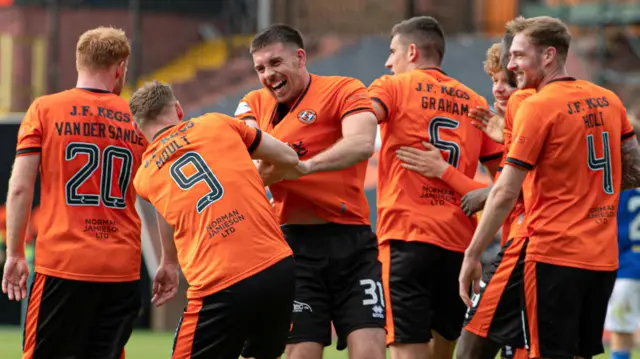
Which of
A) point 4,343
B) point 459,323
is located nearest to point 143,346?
point 4,343

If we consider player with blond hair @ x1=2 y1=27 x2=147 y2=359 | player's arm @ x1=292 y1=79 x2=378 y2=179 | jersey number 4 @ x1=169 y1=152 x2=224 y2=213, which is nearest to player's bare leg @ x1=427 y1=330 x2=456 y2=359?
player's arm @ x1=292 y1=79 x2=378 y2=179

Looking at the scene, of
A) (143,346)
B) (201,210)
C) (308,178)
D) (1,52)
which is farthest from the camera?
(1,52)

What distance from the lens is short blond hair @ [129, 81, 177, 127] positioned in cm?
575

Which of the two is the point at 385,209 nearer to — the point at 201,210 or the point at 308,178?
the point at 308,178

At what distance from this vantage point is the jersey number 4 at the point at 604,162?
5.93 metres

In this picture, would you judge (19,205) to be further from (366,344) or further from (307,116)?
(366,344)

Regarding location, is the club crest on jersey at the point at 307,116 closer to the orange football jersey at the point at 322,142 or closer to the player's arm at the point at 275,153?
the orange football jersey at the point at 322,142

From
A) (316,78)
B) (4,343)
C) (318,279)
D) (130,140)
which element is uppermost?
(316,78)

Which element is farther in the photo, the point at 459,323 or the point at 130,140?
the point at 459,323

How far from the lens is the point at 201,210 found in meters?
5.38

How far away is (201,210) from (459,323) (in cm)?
246

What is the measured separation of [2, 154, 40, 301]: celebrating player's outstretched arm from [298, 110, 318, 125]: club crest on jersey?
1.49 m

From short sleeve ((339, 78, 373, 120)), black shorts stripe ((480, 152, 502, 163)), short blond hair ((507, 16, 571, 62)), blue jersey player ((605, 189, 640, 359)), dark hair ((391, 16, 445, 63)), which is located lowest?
blue jersey player ((605, 189, 640, 359))

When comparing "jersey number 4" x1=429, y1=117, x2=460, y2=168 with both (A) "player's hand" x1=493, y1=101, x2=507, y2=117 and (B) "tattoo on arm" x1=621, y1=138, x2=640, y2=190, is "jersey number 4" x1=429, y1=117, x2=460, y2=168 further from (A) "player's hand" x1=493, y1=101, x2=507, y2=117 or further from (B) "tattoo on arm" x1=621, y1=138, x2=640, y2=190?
(B) "tattoo on arm" x1=621, y1=138, x2=640, y2=190
